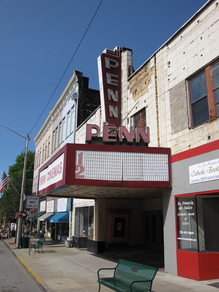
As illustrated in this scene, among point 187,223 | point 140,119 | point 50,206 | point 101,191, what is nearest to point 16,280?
point 101,191

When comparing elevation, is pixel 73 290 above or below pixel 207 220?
below

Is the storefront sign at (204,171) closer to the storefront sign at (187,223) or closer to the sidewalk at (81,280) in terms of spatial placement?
the storefront sign at (187,223)

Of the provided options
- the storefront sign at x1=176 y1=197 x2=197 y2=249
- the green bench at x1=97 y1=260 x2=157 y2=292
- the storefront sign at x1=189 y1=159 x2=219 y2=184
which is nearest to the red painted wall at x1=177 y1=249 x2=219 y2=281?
the storefront sign at x1=176 y1=197 x2=197 y2=249

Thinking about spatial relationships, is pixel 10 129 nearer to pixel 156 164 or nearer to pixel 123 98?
pixel 123 98

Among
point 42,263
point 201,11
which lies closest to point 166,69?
point 201,11

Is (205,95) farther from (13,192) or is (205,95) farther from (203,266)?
(13,192)

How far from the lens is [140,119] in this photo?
13539 mm

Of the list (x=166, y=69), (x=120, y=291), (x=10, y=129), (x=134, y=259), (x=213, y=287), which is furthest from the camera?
(x=10, y=129)

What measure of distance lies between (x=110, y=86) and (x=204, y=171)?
7798 mm

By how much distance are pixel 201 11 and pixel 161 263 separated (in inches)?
414

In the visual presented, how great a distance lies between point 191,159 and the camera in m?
9.55

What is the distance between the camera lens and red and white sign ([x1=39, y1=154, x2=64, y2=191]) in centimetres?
1087

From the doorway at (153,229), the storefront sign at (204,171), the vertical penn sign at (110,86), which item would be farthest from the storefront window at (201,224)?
the doorway at (153,229)

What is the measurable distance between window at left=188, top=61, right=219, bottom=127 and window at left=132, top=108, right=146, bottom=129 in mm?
3363
